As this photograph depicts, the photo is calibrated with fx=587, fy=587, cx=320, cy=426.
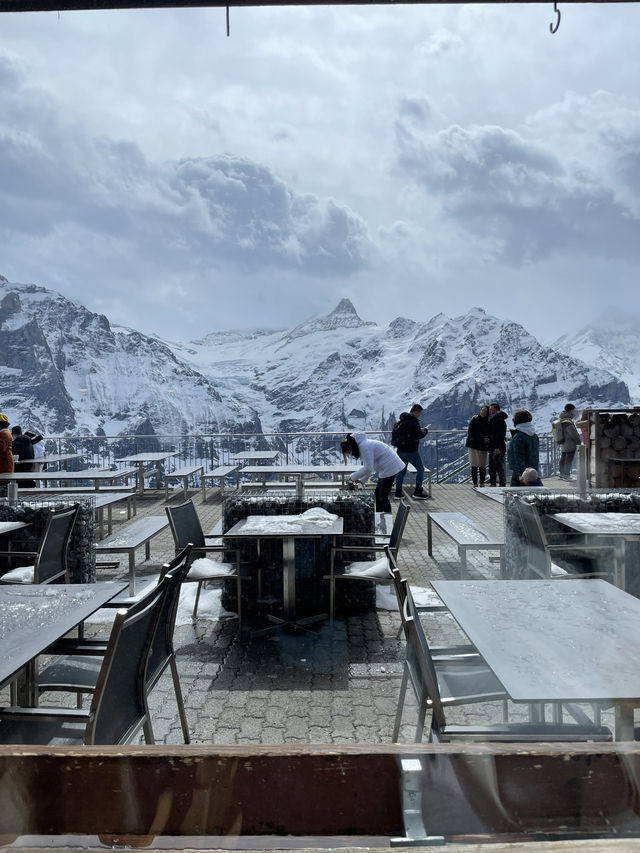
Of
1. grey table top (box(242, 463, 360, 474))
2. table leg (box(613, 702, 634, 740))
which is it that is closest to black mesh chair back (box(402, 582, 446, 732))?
table leg (box(613, 702, 634, 740))

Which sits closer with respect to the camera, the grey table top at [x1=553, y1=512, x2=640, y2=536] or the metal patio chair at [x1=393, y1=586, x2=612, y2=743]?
the metal patio chair at [x1=393, y1=586, x2=612, y2=743]

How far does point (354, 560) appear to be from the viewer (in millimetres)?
4609

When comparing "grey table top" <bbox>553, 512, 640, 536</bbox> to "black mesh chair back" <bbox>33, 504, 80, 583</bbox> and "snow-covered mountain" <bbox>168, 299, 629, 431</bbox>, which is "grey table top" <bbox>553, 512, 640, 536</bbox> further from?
"snow-covered mountain" <bbox>168, 299, 629, 431</bbox>

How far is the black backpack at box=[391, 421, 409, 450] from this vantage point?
998 cm

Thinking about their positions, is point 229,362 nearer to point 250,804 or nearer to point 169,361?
point 169,361

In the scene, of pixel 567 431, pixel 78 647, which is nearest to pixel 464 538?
pixel 78 647

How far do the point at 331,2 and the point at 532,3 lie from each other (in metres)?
0.69

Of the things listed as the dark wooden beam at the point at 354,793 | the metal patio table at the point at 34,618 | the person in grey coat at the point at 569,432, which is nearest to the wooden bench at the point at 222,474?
the person in grey coat at the point at 569,432

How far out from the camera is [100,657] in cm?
244

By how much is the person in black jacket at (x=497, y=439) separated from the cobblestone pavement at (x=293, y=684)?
689 centimetres

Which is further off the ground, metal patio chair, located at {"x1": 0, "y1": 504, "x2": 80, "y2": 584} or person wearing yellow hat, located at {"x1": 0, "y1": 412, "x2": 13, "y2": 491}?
person wearing yellow hat, located at {"x1": 0, "y1": 412, "x2": 13, "y2": 491}

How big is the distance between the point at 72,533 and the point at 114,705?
304 centimetres

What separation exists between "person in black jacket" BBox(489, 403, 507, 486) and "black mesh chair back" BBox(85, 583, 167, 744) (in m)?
9.36

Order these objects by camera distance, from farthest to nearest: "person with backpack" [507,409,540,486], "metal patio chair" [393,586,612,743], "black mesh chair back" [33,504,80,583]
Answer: "person with backpack" [507,409,540,486], "black mesh chair back" [33,504,80,583], "metal patio chair" [393,586,612,743]
